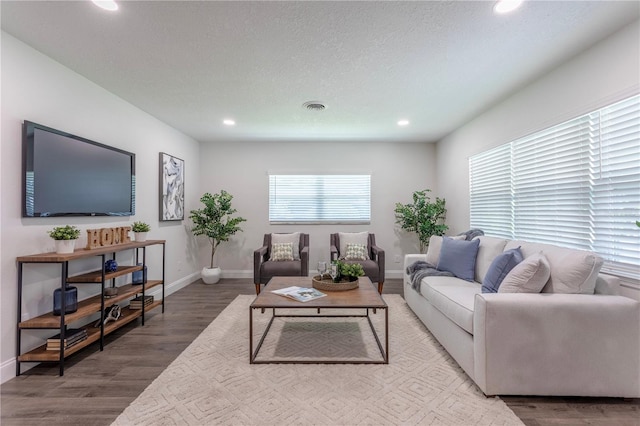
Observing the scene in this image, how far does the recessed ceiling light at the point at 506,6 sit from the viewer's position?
5.96 feet

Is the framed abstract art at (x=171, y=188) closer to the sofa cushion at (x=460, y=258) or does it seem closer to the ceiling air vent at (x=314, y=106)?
the ceiling air vent at (x=314, y=106)

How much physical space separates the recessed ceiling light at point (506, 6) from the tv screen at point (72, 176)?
11.3 ft

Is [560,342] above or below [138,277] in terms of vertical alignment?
below

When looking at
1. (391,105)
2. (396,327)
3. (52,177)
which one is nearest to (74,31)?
(52,177)

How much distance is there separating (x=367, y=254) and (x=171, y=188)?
10.5 ft

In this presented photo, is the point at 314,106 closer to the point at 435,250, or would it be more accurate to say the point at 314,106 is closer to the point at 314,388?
the point at 435,250

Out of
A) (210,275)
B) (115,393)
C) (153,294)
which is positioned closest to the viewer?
(115,393)

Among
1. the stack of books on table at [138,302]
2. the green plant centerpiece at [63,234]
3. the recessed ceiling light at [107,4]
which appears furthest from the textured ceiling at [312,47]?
the stack of books on table at [138,302]

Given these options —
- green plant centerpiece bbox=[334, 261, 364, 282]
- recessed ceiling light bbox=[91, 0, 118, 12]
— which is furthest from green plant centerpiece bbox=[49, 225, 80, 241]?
green plant centerpiece bbox=[334, 261, 364, 282]

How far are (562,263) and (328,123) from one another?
319cm

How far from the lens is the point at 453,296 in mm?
2416

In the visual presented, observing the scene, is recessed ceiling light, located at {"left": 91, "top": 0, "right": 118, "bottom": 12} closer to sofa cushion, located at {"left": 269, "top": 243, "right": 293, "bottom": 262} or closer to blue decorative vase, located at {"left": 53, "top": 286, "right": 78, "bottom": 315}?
blue decorative vase, located at {"left": 53, "top": 286, "right": 78, "bottom": 315}

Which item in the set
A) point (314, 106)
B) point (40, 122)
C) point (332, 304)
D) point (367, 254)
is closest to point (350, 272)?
point (332, 304)

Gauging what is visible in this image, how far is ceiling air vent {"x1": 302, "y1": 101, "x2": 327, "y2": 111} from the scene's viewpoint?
137 inches
